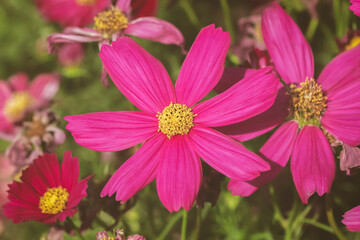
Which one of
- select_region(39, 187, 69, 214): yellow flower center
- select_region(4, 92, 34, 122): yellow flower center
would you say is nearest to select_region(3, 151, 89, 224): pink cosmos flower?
select_region(39, 187, 69, 214): yellow flower center

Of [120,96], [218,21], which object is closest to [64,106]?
[120,96]

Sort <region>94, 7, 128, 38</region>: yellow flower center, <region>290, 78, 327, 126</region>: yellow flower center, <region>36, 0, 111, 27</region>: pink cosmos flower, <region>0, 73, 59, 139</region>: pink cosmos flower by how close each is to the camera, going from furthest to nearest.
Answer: <region>36, 0, 111, 27</region>: pink cosmos flower, <region>0, 73, 59, 139</region>: pink cosmos flower, <region>94, 7, 128, 38</region>: yellow flower center, <region>290, 78, 327, 126</region>: yellow flower center

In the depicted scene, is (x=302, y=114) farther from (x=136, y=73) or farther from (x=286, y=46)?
(x=136, y=73)

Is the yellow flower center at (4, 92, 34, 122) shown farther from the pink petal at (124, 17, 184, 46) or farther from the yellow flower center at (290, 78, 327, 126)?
the yellow flower center at (290, 78, 327, 126)

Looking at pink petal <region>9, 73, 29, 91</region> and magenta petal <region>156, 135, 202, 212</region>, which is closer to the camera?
magenta petal <region>156, 135, 202, 212</region>

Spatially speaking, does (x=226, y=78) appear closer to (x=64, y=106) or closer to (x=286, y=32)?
(x=286, y=32)

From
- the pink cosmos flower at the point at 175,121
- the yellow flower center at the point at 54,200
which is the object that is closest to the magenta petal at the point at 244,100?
the pink cosmos flower at the point at 175,121

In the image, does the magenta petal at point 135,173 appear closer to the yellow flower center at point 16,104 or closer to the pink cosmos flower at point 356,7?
the pink cosmos flower at point 356,7

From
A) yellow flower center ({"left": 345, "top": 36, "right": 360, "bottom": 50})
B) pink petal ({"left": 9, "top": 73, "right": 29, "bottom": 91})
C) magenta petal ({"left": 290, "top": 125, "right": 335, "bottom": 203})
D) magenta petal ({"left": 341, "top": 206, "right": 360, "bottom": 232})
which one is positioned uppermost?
pink petal ({"left": 9, "top": 73, "right": 29, "bottom": 91})

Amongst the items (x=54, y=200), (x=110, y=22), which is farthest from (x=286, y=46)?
(x=54, y=200)
